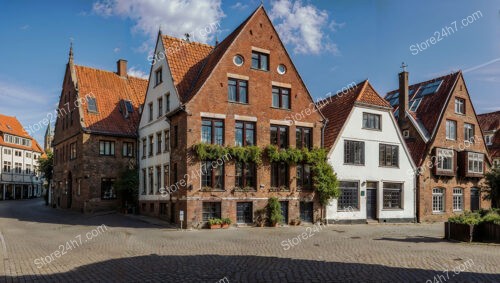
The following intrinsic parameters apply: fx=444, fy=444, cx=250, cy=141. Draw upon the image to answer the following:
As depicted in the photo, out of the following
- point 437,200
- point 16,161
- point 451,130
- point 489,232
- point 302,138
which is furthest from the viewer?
point 16,161

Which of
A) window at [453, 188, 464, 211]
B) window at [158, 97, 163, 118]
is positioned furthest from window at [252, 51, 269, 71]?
window at [453, 188, 464, 211]

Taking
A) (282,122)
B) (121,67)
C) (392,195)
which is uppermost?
(121,67)

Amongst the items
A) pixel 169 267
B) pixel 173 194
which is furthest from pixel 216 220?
pixel 169 267

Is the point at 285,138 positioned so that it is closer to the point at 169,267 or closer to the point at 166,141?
the point at 166,141

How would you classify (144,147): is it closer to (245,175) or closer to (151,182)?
(151,182)

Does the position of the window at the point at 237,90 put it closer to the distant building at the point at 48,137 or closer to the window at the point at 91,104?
the window at the point at 91,104

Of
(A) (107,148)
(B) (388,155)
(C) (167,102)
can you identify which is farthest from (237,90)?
(A) (107,148)

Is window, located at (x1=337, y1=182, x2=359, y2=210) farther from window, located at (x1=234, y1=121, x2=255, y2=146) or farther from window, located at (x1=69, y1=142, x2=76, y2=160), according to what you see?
window, located at (x1=69, y1=142, x2=76, y2=160)

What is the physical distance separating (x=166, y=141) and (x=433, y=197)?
23346 millimetres

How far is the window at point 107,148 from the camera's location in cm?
3794

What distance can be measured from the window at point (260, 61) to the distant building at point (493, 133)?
40.7 meters

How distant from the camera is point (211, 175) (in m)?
28.1

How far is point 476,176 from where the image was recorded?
135 feet

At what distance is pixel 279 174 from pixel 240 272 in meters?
17.6
